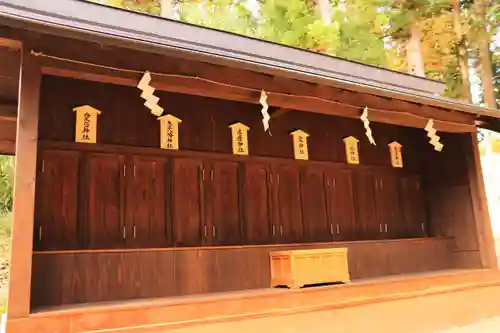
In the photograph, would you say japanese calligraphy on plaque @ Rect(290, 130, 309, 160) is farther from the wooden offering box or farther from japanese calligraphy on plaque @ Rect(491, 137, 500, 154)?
japanese calligraphy on plaque @ Rect(491, 137, 500, 154)

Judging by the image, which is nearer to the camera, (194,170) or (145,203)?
(145,203)

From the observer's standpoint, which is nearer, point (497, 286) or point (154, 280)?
point (154, 280)

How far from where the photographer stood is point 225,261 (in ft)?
17.6

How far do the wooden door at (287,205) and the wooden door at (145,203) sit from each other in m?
1.71

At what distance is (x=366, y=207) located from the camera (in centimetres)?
745

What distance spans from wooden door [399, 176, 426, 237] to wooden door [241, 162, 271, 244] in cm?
286

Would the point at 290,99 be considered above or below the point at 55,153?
→ above

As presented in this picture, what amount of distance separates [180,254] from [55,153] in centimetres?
184

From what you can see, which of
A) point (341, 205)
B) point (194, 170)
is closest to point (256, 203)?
point (194, 170)

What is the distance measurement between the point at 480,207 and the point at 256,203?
12.4ft

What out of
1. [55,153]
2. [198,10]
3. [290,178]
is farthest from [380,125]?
[198,10]

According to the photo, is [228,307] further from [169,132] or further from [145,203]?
[169,132]

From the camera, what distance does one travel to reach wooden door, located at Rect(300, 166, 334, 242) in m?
6.73

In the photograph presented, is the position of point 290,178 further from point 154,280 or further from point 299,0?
point 299,0
